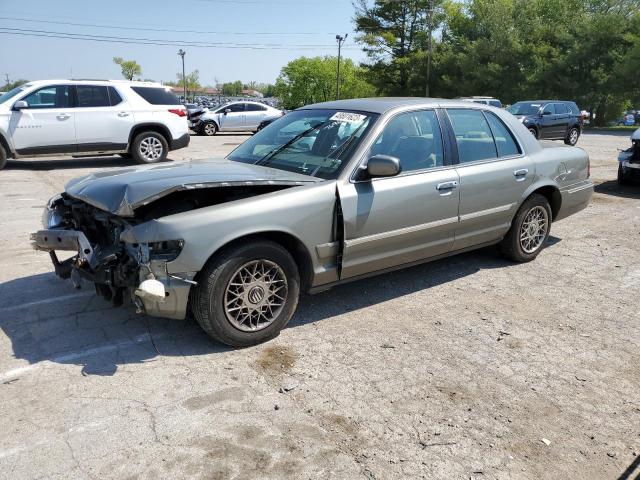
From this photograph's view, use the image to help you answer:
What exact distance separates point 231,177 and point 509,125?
307 cm

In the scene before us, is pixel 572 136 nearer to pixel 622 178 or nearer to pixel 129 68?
pixel 622 178

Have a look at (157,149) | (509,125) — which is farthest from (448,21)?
(509,125)

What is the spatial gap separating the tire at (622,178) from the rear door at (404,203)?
7108mm

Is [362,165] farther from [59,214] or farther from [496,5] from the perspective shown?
[496,5]

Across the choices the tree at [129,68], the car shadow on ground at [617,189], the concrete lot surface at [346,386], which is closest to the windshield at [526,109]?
the car shadow on ground at [617,189]

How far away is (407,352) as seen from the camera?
3678 mm

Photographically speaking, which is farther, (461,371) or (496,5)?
(496,5)

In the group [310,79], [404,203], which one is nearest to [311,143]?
[404,203]

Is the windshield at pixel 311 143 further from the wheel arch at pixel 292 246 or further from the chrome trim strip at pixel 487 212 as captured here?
the chrome trim strip at pixel 487 212

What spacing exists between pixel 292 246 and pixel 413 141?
146cm

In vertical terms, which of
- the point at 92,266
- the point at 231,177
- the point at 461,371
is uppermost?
the point at 231,177

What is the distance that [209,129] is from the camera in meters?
23.9

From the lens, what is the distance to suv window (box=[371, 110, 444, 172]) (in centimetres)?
430

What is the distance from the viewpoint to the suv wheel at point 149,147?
475 inches
